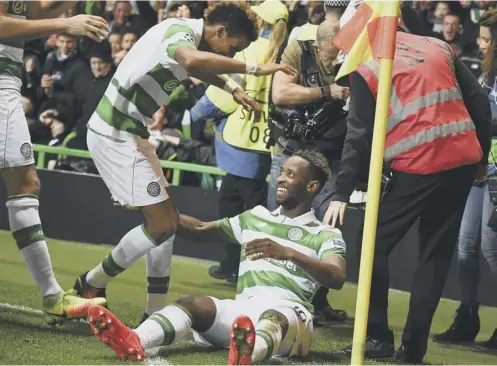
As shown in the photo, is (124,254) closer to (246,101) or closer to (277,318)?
(246,101)

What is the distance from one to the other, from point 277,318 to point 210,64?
4.85 feet

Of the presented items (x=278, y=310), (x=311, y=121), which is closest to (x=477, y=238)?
(x=311, y=121)

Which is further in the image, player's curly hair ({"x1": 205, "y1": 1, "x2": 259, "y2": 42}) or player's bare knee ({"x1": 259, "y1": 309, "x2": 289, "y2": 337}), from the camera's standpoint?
player's curly hair ({"x1": 205, "y1": 1, "x2": 259, "y2": 42})

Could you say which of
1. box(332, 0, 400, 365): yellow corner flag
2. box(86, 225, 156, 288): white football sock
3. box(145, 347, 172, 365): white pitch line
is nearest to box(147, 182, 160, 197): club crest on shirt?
box(86, 225, 156, 288): white football sock

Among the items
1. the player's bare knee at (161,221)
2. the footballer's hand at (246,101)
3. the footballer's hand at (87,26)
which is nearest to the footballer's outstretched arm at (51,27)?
the footballer's hand at (87,26)

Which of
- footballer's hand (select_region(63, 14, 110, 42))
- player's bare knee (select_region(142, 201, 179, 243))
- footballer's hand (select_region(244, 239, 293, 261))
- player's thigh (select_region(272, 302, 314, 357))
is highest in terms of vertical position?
footballer's hand (select_region(63, 14, 110, 42))

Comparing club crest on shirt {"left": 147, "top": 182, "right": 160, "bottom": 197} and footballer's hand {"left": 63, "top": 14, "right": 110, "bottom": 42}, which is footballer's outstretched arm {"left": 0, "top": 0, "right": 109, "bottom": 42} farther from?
club crest on shirt {"left": 147, "top": 182, "right": 160, "bottom": 197}

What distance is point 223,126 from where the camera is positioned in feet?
29.6

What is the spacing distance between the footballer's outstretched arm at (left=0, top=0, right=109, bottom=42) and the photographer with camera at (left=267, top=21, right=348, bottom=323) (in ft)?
5.37

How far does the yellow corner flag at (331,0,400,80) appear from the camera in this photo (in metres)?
5.12

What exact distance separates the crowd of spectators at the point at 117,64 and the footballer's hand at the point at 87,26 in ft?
12.8

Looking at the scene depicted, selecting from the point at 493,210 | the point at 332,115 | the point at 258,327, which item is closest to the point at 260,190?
the point at 332,115

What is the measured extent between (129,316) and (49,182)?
381 centimetres

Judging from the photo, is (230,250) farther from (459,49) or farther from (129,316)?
(459,49)
